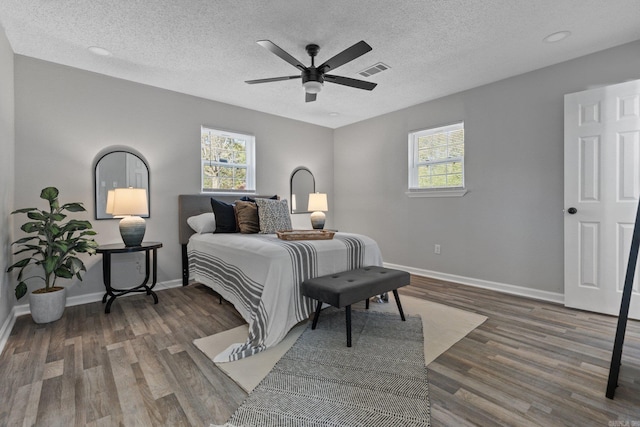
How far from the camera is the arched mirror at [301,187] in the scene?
16.8 ft

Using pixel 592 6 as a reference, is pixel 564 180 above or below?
below

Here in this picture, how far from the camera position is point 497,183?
3.64m

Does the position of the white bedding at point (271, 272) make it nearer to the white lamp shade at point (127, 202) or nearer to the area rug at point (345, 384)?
the area rug at point (345, 384)

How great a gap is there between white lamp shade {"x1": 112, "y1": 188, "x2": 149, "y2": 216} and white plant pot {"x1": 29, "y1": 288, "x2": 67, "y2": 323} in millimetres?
860

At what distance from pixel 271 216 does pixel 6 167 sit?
2.32 m

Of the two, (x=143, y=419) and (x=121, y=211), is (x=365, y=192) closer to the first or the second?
(x=121, y=211)

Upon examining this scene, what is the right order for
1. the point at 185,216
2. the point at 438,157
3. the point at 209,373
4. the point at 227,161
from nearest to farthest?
the point at 209,373 < the point at 185,216 < the point at 438,157 < the point at 227,161

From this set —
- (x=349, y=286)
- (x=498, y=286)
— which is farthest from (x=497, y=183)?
(x=349, y=286)

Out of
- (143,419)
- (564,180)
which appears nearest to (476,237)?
(564,180)

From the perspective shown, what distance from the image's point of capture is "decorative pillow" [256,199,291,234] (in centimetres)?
353

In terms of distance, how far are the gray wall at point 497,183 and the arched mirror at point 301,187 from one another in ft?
3.73

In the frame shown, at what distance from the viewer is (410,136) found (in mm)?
4551

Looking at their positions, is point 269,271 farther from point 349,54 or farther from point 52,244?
point 52,244

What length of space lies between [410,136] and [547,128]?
5.60ft
